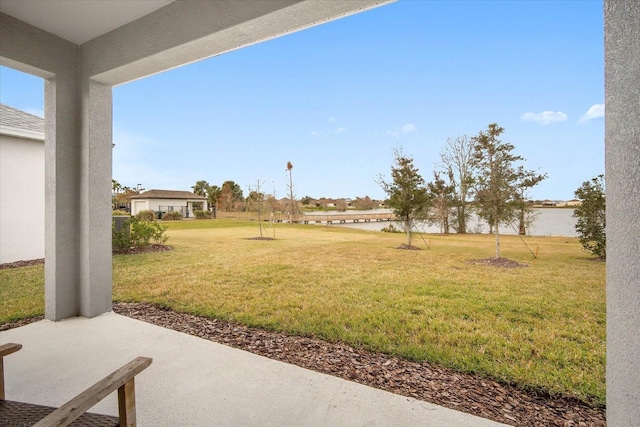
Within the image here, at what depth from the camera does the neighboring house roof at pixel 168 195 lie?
23.6ft

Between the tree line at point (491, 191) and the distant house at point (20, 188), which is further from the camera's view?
the distant house at point (20, 188)

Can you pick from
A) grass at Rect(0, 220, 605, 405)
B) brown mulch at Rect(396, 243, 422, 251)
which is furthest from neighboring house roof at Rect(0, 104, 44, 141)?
brown mulch at Rect(396, 243, 422, 251)

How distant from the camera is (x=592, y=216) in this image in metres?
3.85

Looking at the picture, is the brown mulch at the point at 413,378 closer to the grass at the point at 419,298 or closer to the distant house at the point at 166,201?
the grass at the point at 419,298

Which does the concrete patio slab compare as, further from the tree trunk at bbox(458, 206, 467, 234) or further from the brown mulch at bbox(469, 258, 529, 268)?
the tree trunk at bbox(458, 206, 467, 234)

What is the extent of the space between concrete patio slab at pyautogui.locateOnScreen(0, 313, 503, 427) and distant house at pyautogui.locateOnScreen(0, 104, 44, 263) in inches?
149

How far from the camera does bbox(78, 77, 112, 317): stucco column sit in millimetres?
2801

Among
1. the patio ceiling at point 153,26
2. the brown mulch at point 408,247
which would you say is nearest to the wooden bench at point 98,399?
the patio ceiling at point 153,26

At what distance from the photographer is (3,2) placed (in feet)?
7.20

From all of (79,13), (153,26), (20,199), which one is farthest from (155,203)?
(153,26)

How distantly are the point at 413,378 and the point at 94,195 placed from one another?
306 centimetres

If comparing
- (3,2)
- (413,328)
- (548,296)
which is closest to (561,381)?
(413,328)

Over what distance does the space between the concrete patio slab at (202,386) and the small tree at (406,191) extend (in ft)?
15.7

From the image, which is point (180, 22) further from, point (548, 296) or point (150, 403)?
point (548, 296)
